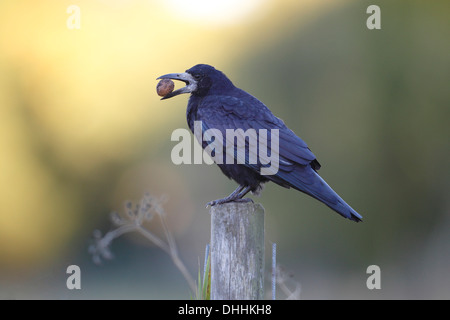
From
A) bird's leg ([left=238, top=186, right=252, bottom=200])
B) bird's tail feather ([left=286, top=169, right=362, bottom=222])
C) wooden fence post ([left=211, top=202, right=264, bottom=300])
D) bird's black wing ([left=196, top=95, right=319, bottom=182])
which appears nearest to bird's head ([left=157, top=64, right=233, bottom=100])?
bird's black wing ([left=196, top=95, right=319, bottom=182])

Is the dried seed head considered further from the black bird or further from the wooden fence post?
the wooden fence post

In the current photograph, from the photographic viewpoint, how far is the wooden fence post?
3.05 metres

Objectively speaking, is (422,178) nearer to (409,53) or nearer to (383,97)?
(383,97)

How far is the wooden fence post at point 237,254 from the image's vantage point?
3.05 m

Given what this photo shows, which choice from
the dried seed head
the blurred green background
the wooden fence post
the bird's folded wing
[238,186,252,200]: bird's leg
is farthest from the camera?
the blurred green background

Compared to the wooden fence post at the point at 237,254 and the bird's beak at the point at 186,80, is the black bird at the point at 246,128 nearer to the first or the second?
the bird's beak at the point at 186,80

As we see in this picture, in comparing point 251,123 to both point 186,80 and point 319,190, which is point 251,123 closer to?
point 319,190

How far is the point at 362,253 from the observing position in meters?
9.29

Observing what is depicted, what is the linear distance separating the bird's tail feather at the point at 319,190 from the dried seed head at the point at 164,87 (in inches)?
54.1

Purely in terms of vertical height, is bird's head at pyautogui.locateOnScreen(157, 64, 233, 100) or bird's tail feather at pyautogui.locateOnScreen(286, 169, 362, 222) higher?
bird's head at pyautogui.locateOnScreen(157, 64, 233, 100)

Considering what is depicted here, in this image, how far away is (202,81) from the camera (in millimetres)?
4762

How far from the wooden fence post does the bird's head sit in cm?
177

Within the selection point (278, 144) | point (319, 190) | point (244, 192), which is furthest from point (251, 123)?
point (319, 190)
